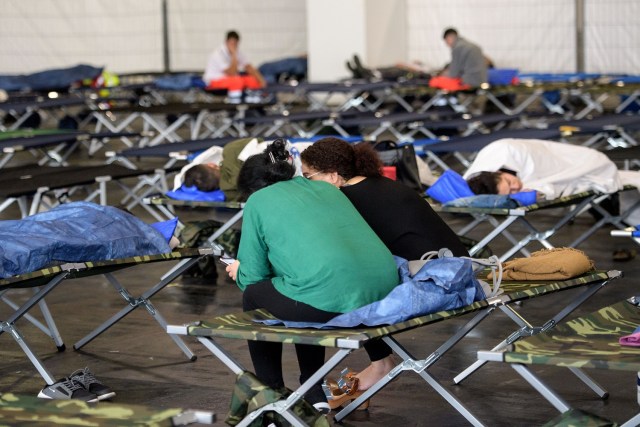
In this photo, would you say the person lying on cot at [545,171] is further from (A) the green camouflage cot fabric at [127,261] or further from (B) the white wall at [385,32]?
(B) the white wall at [385,32]

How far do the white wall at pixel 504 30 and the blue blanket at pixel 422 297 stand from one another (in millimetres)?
12263

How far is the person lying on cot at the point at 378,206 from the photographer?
12.8 ft

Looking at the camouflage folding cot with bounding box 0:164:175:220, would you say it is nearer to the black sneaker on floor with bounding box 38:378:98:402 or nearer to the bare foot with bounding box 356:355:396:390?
the black sneaker on floor with bounding box 38:378:98:402

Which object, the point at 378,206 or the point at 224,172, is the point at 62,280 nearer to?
the point at 378,206

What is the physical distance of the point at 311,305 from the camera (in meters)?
3.42

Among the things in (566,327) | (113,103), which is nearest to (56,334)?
(566,327)

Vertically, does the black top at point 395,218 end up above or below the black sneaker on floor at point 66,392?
above

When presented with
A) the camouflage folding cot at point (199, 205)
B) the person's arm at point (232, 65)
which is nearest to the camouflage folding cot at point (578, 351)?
the camouflage folding cot at point (199, 205)

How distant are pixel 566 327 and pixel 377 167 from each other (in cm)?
103

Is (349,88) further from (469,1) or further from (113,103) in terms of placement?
(469,1)

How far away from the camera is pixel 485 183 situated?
553 cm

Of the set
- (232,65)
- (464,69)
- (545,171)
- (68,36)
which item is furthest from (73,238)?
(68,36)

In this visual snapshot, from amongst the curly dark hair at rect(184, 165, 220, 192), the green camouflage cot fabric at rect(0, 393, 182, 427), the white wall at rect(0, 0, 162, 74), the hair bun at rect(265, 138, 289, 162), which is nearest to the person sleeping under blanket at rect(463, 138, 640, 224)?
the curly dark hair at rect(184, 165, 220, 192)

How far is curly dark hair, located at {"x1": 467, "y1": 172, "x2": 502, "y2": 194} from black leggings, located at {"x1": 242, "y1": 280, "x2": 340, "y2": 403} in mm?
2038
